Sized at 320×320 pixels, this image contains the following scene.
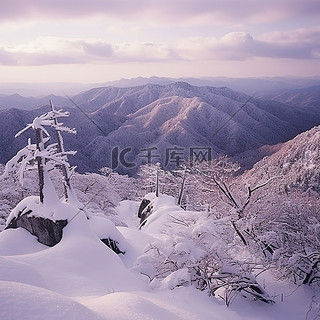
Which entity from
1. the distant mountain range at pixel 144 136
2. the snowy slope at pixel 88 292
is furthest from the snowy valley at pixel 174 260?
the distant mountain range at pixel 144 136

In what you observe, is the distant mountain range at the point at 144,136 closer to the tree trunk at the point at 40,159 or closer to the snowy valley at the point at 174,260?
the tree trunk at the point at 40,159

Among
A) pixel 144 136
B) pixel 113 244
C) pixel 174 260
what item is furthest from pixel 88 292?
pixel 144 136

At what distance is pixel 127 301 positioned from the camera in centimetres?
540

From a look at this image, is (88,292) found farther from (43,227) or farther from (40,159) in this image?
(40,159)

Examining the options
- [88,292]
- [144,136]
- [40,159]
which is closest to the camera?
[88,292]

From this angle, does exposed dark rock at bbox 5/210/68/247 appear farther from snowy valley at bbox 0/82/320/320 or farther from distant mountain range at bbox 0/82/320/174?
distant mountain range at bbox 0/82/320/174

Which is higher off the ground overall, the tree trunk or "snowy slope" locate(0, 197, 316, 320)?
the tree trunk

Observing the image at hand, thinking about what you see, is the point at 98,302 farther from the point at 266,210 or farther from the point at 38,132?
the point at 38,132

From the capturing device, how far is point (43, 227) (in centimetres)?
1184

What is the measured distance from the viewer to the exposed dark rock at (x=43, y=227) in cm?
1151

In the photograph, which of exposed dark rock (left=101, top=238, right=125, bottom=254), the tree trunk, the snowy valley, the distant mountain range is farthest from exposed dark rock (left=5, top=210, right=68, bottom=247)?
the distant mountain range

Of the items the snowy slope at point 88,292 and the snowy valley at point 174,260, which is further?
the snowy valley at point 174,260

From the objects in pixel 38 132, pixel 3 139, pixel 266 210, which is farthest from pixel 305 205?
pixel 3 139

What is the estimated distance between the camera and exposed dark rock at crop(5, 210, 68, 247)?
11508 millimetres
